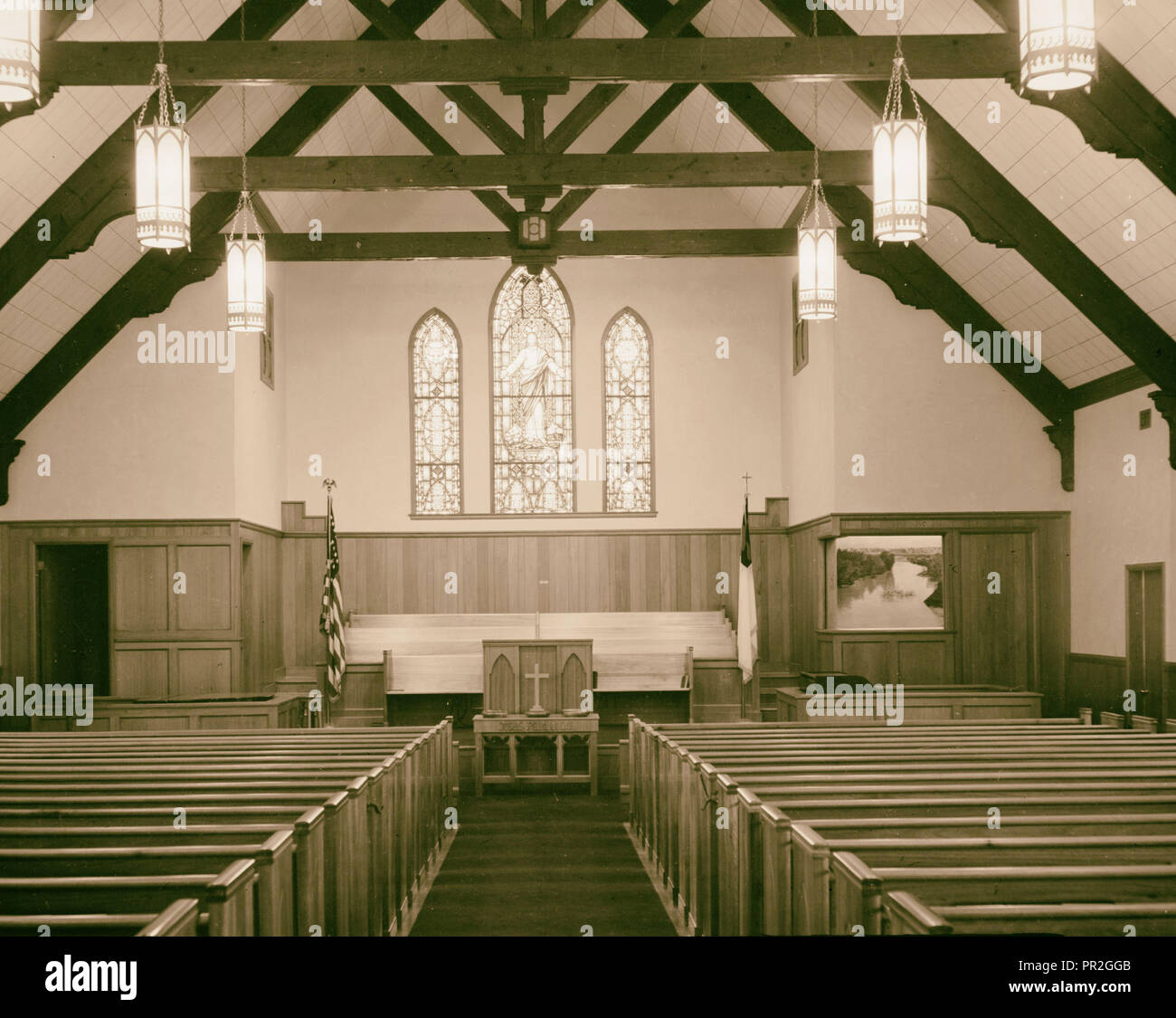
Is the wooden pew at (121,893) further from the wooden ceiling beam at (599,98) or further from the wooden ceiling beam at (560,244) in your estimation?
the wooden ceiling beam at (560,244)

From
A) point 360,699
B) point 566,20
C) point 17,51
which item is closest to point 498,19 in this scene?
point 566,20

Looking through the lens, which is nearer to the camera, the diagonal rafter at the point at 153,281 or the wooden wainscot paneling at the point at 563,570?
the diagonal rafter at the point at 153,281

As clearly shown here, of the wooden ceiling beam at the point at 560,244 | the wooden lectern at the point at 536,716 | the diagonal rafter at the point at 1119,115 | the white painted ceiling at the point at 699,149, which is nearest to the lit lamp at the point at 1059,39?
the white painted ceiling at the point at 699,149

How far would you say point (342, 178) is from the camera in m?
10.7

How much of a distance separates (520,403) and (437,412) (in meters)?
1.16

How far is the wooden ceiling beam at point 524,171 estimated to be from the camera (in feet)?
35.0

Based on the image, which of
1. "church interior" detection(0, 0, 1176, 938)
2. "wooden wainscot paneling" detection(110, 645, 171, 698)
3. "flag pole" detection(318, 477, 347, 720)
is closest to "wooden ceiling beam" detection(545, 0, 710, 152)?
"church interior" detection(0, 0, 1176, 938)

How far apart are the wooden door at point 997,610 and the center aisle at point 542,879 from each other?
5314mm

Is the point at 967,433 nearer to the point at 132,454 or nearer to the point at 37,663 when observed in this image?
the point at 132,454

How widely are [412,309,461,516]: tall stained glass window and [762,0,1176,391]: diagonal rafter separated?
685 centimetres

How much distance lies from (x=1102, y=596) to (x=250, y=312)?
9164 mm

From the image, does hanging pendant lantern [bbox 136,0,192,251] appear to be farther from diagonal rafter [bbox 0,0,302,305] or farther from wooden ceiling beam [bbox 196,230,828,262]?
wooden ceiling beam [bbox 196,230,828,262]

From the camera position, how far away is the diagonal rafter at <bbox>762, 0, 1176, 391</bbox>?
10711 mm

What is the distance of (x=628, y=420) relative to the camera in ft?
53.7
